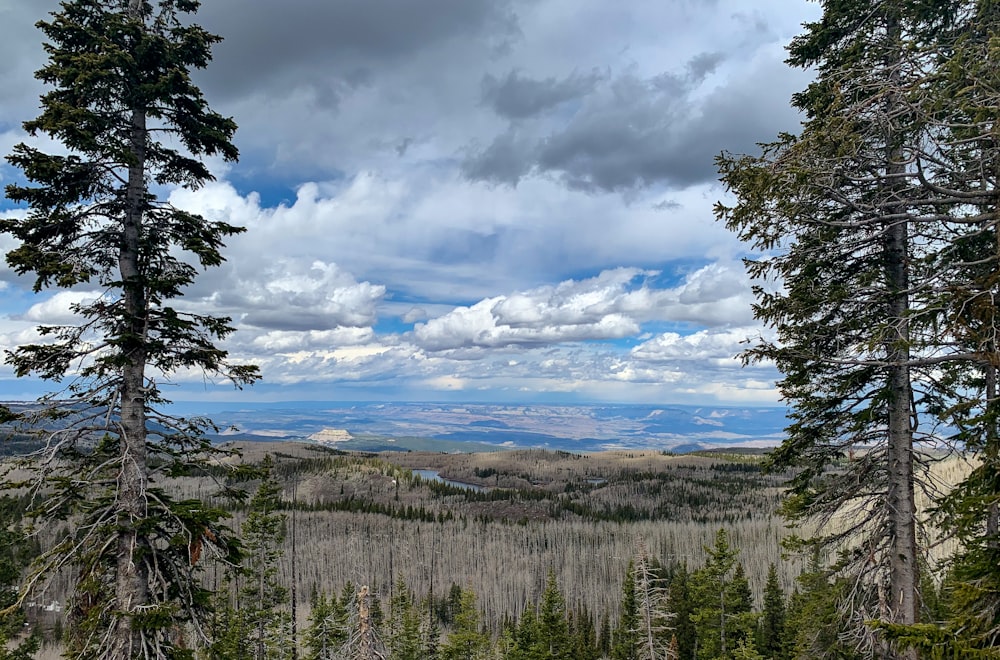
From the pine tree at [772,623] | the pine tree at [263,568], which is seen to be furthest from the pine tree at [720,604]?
the pine tree at [263,568]

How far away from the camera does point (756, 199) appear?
445 inches

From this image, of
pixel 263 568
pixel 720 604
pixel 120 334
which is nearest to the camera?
pixel 120 334

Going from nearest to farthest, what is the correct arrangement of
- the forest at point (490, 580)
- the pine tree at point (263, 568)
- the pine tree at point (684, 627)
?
the forest at point (490, 580) → the pine tree at point (263, 568) → the pine tree at point (684, 627)

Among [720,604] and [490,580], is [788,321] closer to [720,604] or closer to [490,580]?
[720,604]

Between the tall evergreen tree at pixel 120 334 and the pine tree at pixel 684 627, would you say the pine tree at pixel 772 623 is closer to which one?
the pine tree at pixel 684 627

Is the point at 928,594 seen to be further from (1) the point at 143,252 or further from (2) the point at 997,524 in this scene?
(1) the point at 143,252

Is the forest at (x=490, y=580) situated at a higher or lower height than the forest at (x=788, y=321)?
lower

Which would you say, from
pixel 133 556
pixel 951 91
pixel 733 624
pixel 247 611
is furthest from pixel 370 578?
pixel 951 91

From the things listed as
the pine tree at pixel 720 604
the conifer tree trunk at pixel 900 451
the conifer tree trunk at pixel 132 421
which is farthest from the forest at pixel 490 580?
the conifer tree trunk at pixel 900 451

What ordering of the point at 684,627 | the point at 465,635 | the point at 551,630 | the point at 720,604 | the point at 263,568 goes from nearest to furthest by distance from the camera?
1. the point at 465,635
2. the point at 263,568
3. the point at 720,604
4. the point at 551,630
5. the point at 684,627

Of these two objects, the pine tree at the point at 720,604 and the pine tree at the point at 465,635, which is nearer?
the pine tree at the point at 720,604

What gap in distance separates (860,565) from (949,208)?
9.26 meters

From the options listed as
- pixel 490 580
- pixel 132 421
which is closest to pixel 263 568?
pixel 132 421

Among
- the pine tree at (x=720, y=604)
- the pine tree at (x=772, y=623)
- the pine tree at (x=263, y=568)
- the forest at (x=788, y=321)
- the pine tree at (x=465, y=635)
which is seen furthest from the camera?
the pine tree at (x=772, y=623)
